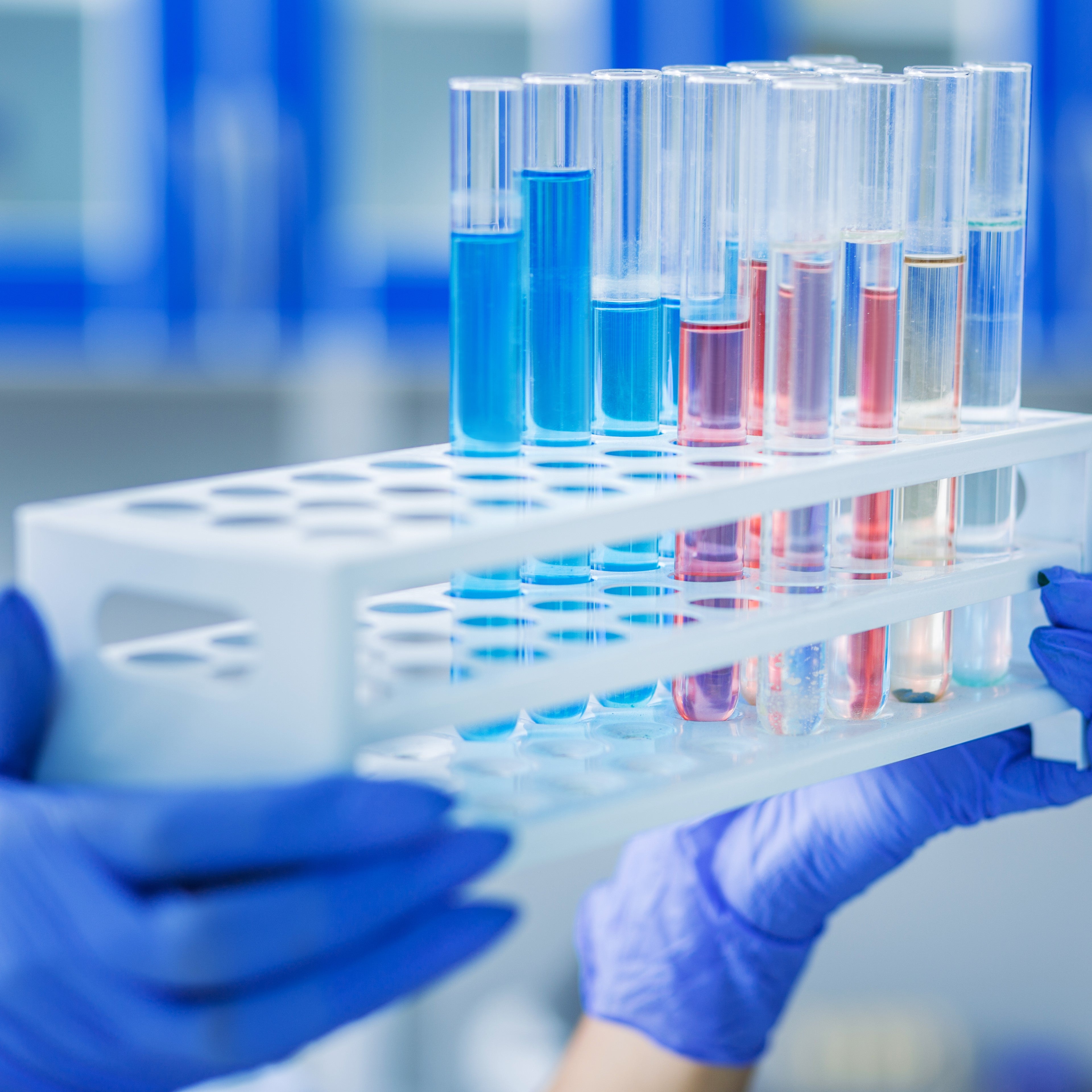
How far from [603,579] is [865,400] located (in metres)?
0.22

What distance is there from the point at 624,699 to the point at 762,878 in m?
0.33

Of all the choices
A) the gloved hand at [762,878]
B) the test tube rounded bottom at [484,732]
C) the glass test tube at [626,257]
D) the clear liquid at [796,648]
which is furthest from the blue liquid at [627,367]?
the gloved hand at [762,878]

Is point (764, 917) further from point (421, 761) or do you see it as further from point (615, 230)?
point (615, 230)

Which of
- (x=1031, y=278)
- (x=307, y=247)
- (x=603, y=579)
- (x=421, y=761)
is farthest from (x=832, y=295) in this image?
(x=1031, y=278)

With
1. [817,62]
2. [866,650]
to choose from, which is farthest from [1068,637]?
[817,62]

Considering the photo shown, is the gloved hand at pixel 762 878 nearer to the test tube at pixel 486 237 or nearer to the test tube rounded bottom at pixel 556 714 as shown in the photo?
the test tube rounded bottom at pixel 556 714

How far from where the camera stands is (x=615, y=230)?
1.01 meters

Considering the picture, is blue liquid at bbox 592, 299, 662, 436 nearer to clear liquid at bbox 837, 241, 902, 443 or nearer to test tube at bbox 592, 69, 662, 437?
test tube at bbox 592, 69, 662, 437

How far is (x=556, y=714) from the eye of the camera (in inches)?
39.4

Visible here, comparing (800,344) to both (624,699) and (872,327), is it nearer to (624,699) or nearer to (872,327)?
(872,327)

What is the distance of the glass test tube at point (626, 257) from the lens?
0.99 m

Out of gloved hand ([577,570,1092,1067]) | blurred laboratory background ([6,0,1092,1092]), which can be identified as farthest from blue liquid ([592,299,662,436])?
blurred laboratory background ([6,0,1092,1092])

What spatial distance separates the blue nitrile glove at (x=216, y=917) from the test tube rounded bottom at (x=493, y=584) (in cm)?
25

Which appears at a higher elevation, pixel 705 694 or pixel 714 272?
pixel 714 272
